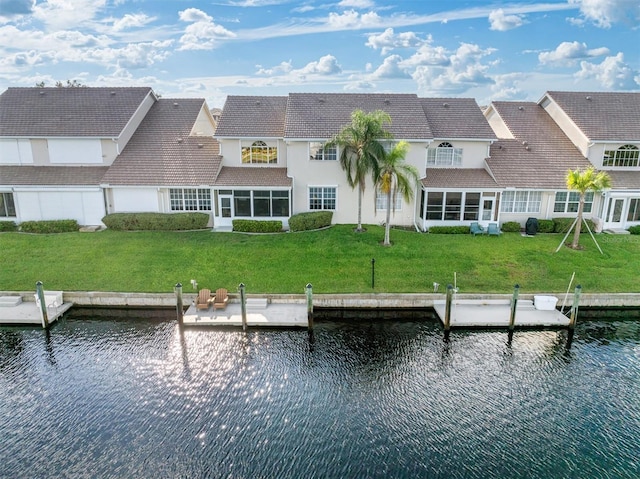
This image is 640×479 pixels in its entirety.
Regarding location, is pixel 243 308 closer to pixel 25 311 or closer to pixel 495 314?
pixel 25 311

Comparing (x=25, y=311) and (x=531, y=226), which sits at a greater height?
(x=531, y=226)

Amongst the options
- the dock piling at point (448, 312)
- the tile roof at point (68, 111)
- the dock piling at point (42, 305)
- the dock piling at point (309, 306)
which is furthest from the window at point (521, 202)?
the dock piling at point (42, 305)

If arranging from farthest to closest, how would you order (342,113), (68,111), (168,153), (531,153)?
(68,111)
(531,153)
(168,153)
(342,113)

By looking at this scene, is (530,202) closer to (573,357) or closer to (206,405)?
(573,357)

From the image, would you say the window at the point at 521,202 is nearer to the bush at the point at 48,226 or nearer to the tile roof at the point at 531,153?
the tile roof at the point at 531,153

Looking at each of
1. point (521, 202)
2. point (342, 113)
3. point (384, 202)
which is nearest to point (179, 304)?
point (384, 202)

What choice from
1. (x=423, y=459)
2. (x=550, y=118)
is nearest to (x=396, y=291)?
(x=423, y=459)

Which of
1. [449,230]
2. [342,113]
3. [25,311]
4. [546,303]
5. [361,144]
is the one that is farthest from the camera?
[342,113]
